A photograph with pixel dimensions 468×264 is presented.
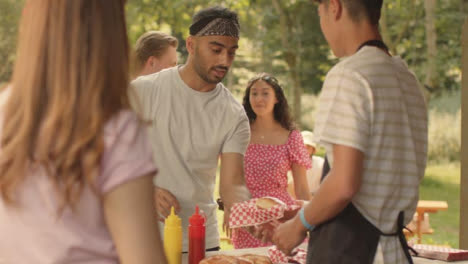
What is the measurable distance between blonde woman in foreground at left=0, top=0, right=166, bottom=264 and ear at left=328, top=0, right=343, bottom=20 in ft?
3.57

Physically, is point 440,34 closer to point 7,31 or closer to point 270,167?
point 270,167

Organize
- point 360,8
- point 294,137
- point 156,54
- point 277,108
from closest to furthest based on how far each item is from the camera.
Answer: point 360,8 → point 156,54 → point 294,137 → point 277,108

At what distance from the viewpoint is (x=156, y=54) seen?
4.48m

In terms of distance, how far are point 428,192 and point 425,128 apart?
1204 centimetres

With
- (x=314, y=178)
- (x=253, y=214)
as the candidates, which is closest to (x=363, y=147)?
(x=253, y=214)

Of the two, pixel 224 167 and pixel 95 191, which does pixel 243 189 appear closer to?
pixel 224 167

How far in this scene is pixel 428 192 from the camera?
543 inches

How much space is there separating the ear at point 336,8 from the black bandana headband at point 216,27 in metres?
1.34

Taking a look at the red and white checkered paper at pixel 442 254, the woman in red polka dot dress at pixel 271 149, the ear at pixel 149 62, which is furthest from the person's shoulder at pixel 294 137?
the red and white checkered paper at pixel 442 254

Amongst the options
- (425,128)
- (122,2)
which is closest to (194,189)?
(425,128)

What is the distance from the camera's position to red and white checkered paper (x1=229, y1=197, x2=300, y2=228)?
2.70 m

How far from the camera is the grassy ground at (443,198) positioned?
10000 mm

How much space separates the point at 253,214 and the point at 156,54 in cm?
202

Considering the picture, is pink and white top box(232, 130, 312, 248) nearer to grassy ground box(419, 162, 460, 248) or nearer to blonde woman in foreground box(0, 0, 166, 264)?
blonde woman in foreground box(0, 0, 166, 264)
